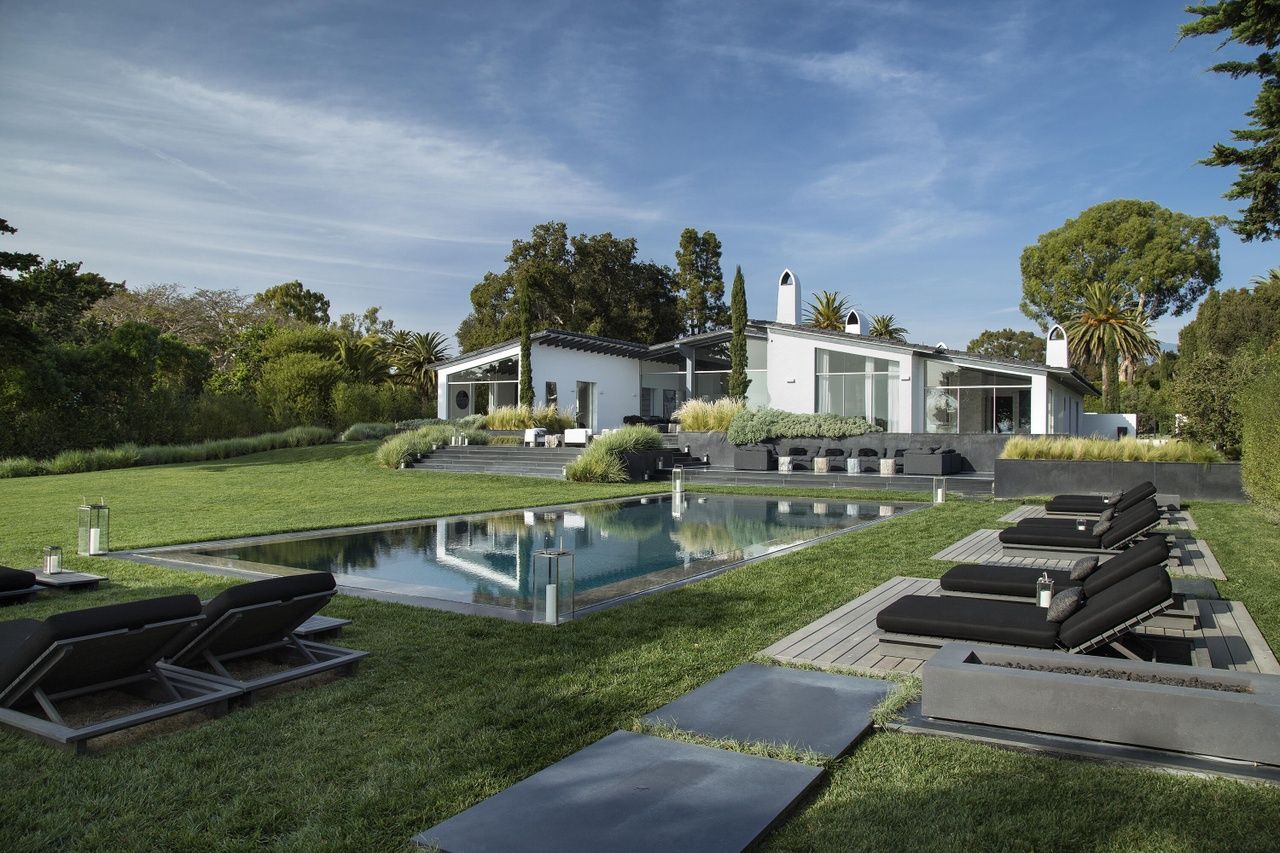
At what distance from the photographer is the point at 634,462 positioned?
63.5 ft

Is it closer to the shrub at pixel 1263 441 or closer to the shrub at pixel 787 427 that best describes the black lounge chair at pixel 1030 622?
the shrub at pixel 1263 441

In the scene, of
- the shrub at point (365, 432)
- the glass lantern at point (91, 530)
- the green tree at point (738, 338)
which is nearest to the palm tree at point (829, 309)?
the green tree at point (738, 338)

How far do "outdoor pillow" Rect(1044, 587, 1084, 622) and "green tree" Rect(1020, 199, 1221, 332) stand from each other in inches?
1801

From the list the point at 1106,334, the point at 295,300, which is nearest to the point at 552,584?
the point at 1106,334

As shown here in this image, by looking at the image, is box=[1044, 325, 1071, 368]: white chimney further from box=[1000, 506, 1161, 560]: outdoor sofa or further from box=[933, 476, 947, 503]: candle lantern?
box=[1000, 506, 1161, 560]: outdoor sofa

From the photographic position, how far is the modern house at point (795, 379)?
23.8 m

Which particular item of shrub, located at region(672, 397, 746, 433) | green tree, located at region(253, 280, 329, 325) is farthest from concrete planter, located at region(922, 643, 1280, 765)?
green tree, located at region(253, 280, 329, 325)

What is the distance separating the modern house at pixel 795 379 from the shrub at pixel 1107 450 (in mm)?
7967

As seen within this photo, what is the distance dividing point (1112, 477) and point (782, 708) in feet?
41.9

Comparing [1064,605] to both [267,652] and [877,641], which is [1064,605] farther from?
[267,652]

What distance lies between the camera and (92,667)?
3650mm

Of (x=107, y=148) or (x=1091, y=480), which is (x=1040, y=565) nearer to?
(x=1091, y=480)

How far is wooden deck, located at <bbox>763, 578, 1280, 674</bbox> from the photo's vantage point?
4613mm

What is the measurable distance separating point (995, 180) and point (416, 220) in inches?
656
